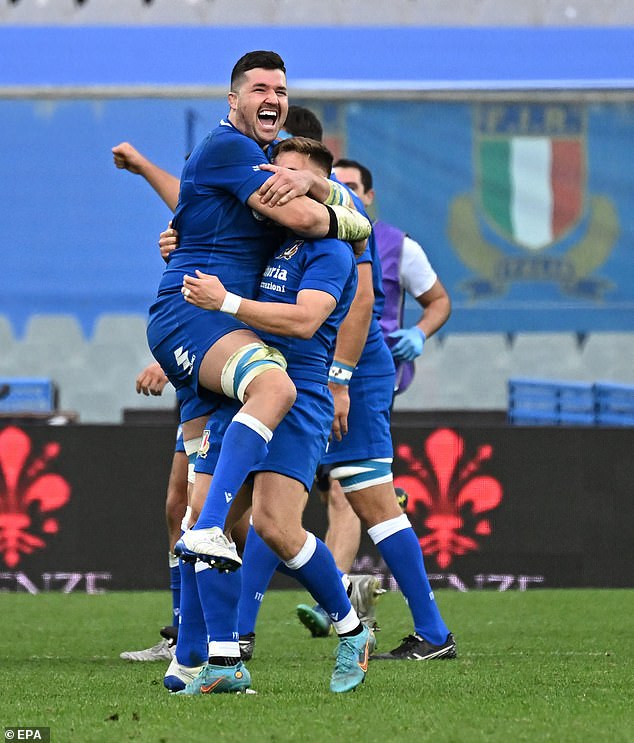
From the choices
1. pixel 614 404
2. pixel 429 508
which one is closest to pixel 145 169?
pixel 429 508

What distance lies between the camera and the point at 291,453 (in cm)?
446

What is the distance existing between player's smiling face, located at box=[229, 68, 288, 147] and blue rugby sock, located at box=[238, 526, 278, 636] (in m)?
1.30

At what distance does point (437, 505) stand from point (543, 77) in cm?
679

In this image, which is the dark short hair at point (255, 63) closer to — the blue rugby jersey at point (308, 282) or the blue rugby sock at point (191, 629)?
the blue rugby jersey at point (308, 282)

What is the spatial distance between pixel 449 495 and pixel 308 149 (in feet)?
13.9

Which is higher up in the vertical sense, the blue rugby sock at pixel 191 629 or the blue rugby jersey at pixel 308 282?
the blue rugby jersey at pixel 308 282

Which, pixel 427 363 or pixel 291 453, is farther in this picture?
pixel 427 363

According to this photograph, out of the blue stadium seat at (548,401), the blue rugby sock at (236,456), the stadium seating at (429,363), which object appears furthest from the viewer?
the stadium seating at (429,363)

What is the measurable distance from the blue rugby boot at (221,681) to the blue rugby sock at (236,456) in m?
0.40

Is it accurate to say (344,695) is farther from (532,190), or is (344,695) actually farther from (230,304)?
(532,190)

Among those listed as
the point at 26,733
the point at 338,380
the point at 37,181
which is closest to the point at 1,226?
the point at 37,181

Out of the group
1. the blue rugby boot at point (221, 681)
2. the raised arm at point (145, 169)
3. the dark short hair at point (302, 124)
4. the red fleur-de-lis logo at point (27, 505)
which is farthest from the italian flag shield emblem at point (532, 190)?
the blue rugby boot at point (221, 681)

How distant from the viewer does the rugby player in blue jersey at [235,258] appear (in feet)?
14.1

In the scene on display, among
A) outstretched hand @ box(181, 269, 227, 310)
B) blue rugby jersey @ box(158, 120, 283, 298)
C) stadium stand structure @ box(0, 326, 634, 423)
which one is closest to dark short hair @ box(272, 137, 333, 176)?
blue rugby jersey @ box(158, 120, 283, 298)
